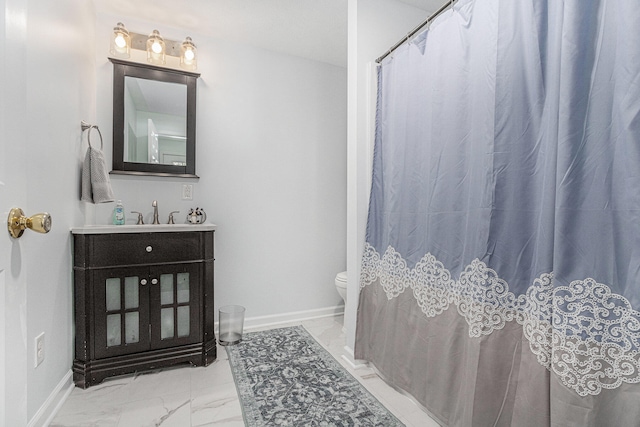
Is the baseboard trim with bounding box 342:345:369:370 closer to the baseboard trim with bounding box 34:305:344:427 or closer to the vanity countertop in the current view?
the baseboard trim with bounding box 34:305:344:427

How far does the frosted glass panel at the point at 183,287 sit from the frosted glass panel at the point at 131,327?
0.86 ft

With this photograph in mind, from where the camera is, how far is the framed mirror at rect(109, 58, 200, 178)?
2.36m


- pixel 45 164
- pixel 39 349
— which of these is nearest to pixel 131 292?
pixel 39 349

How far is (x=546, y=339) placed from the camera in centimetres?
106

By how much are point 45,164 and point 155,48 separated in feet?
4.36

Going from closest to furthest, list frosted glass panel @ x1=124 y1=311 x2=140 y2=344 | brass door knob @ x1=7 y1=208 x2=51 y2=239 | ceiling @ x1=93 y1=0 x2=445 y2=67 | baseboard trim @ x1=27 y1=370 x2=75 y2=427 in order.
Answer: brass door knob @ x1=7 y1=208 x2=51 y2=239 < baseboard trim @ x1=27 y1=370 x2=75 y2=427 < frosted glass panel @ x1=124 y1=311 x2=140 y2=344 < ceiling @ x1=93 y1=0 x2=445 y2=67

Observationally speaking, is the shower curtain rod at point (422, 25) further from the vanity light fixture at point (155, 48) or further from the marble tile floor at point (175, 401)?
the marble tile floor at point (175, 401)

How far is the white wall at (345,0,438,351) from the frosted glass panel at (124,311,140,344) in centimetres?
137

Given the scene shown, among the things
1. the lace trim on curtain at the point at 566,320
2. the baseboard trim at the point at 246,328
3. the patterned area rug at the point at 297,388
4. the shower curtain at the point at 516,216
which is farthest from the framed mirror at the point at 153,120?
the lace trim on curtain at the point at 566,320

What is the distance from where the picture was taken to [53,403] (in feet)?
5.17

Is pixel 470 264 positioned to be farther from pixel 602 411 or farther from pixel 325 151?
pixel 325 151

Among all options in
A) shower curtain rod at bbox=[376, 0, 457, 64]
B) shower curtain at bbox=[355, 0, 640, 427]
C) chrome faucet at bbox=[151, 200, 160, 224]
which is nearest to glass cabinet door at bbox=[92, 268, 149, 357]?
chrome faucet at bbox=[151, 200, 160, 224]

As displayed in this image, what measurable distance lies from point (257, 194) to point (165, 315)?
3.94 feet

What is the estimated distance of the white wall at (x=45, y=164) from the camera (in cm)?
73
